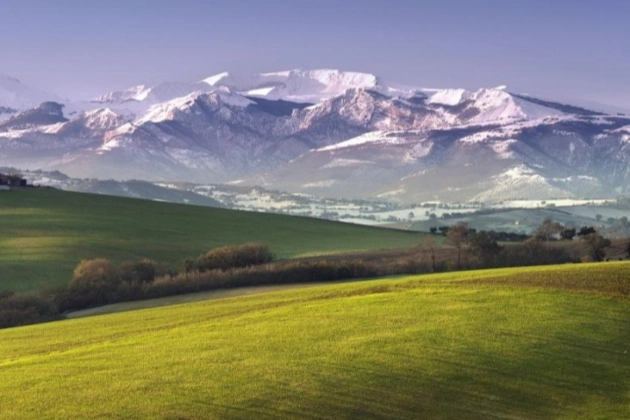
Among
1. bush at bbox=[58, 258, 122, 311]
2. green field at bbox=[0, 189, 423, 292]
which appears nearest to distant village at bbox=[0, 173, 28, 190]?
green field at bbox=[0, 189, 423, 292]

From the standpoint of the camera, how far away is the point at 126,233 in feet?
398

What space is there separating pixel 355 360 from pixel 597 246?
60304 millimetres

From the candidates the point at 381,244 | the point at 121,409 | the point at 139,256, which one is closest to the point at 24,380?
the point at 121,409

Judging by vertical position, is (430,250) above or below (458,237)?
below

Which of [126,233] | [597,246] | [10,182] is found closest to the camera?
[597,246]

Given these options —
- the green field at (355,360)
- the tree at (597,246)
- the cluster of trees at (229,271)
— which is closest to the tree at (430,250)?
the cluster of trees at (229,271)

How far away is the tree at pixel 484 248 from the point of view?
8669 centimetres

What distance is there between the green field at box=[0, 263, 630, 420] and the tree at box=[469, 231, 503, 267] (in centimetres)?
3344

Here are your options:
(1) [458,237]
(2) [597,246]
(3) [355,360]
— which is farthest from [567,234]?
(3) [355,360]

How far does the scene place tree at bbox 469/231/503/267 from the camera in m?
86.7

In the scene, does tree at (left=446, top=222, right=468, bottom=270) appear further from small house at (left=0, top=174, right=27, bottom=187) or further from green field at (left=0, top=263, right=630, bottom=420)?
small house at (left=0, top=174, right=27, bottom=187)

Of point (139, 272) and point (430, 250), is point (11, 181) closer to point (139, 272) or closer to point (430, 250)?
point (430, 250)

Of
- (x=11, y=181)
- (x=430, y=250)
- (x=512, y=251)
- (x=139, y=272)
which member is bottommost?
(x=139, y=272)

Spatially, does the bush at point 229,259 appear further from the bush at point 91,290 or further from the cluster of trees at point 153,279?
the bush at point 91,290
